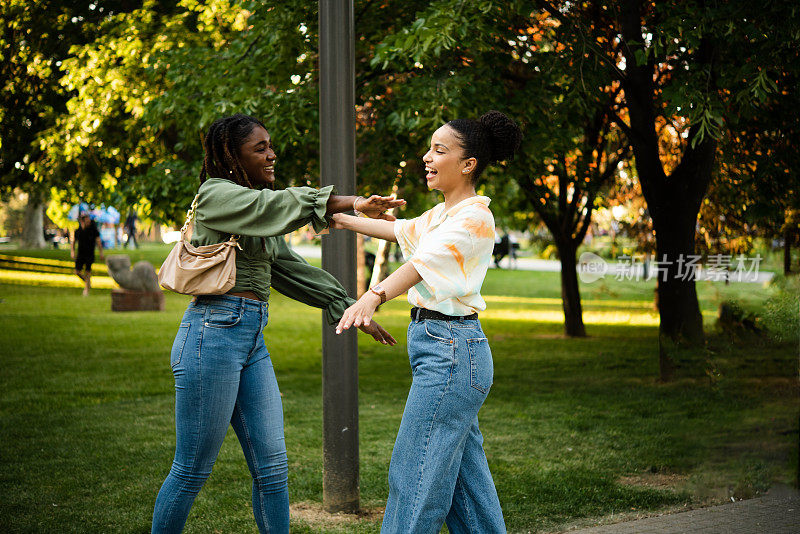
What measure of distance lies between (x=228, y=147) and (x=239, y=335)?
2.46 feet

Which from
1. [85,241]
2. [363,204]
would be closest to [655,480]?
[363,204]

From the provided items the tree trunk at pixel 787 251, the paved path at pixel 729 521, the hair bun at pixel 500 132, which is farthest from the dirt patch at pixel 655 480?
the hair bun at pixel 500 132

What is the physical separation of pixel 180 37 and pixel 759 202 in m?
6.97

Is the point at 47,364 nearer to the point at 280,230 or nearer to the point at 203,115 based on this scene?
the point at 203,115

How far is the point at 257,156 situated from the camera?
3.50 m

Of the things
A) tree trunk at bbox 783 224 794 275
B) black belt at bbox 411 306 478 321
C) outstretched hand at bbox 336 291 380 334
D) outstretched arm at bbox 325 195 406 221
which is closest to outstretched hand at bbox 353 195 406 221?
outstretched arm at bbox 325 195 406 221

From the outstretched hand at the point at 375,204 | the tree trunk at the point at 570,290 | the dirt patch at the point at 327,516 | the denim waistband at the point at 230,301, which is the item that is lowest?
the dirt patch at the point at 327,516

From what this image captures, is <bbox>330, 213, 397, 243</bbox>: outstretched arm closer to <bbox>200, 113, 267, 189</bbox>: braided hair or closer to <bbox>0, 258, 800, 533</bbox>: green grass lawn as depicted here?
<bbox>200, 113, 267, 189</bbox>: braided hair

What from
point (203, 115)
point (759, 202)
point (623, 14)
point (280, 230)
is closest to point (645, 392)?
point (759, 202)

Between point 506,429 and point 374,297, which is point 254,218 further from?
point 506,429

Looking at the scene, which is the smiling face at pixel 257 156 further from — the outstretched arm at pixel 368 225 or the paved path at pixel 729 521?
the paved path at pixel 729 521

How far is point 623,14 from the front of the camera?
8484mm

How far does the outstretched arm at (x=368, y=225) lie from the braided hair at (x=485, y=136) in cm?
46

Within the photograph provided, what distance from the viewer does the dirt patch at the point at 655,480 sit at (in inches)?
230
